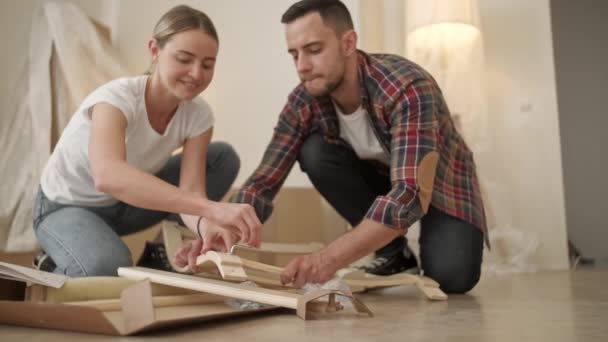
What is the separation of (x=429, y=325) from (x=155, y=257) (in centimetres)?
81

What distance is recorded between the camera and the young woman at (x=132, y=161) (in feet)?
3.08

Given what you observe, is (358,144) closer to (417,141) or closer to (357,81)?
(357,81)

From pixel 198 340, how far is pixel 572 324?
0.50 metres

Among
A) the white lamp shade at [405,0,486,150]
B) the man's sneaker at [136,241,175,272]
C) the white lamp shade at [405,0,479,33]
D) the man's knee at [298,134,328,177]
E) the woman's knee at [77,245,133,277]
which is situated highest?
the white lamp shade at [405,0,479,33]

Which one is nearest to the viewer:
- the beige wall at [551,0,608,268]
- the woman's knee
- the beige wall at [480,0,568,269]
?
the woman's knee

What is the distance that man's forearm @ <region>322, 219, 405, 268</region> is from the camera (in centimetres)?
97

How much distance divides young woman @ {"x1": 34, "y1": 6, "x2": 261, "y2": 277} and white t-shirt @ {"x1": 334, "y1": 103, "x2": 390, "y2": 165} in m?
0.33

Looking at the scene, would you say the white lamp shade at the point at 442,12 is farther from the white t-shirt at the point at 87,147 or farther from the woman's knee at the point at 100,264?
the woman's knee at the point at 100,264

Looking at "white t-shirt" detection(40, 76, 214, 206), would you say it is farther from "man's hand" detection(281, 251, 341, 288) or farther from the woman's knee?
"man's hand" detection(281, 251, 341, 288)

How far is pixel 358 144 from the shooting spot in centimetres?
134

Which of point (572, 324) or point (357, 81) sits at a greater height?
point (357, 81)

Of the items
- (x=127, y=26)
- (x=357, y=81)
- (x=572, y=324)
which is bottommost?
(x=572, y=324)

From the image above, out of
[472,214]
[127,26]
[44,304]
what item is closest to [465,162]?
[472,214]

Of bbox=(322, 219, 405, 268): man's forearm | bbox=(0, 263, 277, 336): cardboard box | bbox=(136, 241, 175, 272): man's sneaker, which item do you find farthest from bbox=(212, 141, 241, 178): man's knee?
bbox=(0, 263, 277, 336): cardboard box
